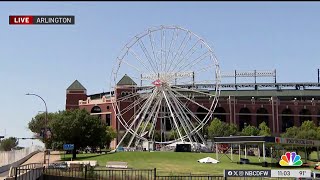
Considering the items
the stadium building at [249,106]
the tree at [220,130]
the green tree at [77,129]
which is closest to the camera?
the green tree at [77,129]

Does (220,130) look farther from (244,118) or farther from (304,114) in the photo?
(304,114)

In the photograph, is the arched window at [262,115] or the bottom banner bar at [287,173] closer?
the bottom banner bar at [287,173]

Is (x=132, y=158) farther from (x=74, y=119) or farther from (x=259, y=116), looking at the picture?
(x=259, y=116)


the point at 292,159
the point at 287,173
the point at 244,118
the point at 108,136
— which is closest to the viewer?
the point at 287,173

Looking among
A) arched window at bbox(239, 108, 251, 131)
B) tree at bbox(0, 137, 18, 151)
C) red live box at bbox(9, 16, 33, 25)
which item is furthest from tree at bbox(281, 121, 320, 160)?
tree at bbox(0, 137, 18, 151)

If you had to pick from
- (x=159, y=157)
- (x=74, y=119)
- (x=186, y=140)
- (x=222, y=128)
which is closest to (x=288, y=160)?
(x=159, y=157)

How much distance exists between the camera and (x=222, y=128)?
122 meters

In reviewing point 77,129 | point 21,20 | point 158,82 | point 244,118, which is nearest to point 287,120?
point 244,118

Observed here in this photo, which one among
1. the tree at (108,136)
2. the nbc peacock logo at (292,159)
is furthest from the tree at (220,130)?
the nbc peacock logo at (292,159)

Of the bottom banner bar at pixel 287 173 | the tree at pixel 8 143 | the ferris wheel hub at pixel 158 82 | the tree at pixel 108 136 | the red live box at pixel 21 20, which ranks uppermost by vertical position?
the red live box at pixel 21 20

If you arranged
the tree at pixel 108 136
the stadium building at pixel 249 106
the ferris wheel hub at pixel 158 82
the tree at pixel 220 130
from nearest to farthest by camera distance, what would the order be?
the ferris wheel hub at pixel 158 82 < the tree at pixel 108 136 < the tree at pixel 220 130 < the stadium building at pixel 249 106

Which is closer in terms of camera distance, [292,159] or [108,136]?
[292,159]

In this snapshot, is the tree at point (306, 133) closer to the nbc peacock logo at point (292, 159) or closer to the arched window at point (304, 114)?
the arched window at point (304, 114)

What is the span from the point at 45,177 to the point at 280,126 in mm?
118464
